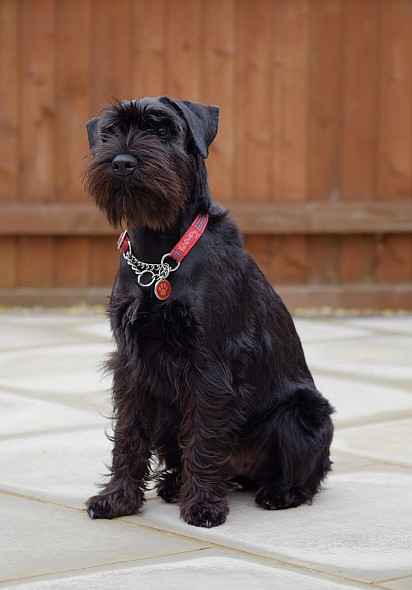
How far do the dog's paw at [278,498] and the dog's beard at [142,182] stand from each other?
999 mm

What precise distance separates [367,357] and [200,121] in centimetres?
344

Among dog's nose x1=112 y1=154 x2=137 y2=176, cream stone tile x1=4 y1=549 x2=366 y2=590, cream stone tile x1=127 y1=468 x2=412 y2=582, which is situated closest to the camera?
cream stone tile x1=4 y1=549 x2=366 y2=590

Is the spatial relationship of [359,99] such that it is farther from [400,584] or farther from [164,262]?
[400,584]

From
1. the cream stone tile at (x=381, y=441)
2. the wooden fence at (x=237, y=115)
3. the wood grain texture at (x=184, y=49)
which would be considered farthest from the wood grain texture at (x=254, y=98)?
the cream stone tile at (x=381, y=441)

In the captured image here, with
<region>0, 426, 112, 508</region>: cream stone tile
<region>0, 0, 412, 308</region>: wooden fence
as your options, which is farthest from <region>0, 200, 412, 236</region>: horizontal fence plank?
<region>0, 426, 112, 508</region>: cream stone tile

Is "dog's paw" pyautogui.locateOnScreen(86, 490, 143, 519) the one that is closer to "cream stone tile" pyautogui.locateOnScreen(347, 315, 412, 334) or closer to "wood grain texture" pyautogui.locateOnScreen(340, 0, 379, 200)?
"cream stone tile" pyautogui.locateOnScreen(347, 315, 412, 334)

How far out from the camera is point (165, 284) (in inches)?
142

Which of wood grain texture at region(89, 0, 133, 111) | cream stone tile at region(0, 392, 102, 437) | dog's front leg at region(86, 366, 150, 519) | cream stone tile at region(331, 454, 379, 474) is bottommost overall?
cream stone tile at region(0, 392, 102, 437)

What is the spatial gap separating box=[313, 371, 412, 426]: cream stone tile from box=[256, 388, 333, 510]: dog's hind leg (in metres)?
1.21

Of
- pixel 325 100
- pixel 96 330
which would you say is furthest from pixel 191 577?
pixel 325 100

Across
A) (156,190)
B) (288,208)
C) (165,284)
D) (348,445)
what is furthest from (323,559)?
(288,208)

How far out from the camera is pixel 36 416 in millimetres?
5152

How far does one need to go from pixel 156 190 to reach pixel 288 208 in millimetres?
5135

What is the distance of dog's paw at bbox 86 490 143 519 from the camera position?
3.64 metres
